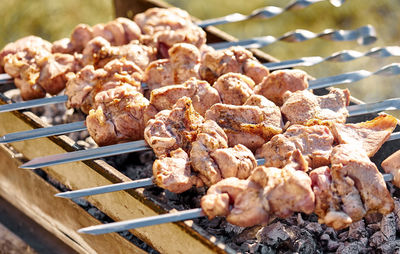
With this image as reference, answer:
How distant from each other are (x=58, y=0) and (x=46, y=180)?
12.9ft

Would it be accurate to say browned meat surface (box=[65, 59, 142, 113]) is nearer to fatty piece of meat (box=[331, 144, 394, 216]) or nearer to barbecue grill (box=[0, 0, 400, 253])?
barbecue grill (box=[0, 0, 400, 253])

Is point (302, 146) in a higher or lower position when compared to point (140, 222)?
higher

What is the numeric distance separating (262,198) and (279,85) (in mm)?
803

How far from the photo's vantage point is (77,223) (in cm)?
299

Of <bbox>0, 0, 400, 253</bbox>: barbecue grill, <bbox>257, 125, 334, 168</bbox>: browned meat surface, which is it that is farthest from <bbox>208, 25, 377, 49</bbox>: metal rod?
<bbox>257, 125, 334, 168</bbox>: browned meat surface

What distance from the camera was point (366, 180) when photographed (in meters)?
2.22

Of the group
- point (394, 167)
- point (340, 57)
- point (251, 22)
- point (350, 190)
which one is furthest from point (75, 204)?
point (251, 22)

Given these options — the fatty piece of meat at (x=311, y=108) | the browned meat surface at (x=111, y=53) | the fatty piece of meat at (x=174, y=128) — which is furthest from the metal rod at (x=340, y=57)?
the fatty piece of meat at (x=174, y=128)

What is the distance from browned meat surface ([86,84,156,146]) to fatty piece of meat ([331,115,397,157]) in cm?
88

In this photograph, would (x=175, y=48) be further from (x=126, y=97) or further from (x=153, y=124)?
(x=153, y=124)

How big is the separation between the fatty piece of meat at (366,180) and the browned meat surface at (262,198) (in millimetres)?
157

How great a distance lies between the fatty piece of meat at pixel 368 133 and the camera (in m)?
2.47

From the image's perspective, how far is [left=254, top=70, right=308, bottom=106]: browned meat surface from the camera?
277cm

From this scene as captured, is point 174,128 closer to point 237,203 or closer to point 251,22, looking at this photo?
point 237,203
